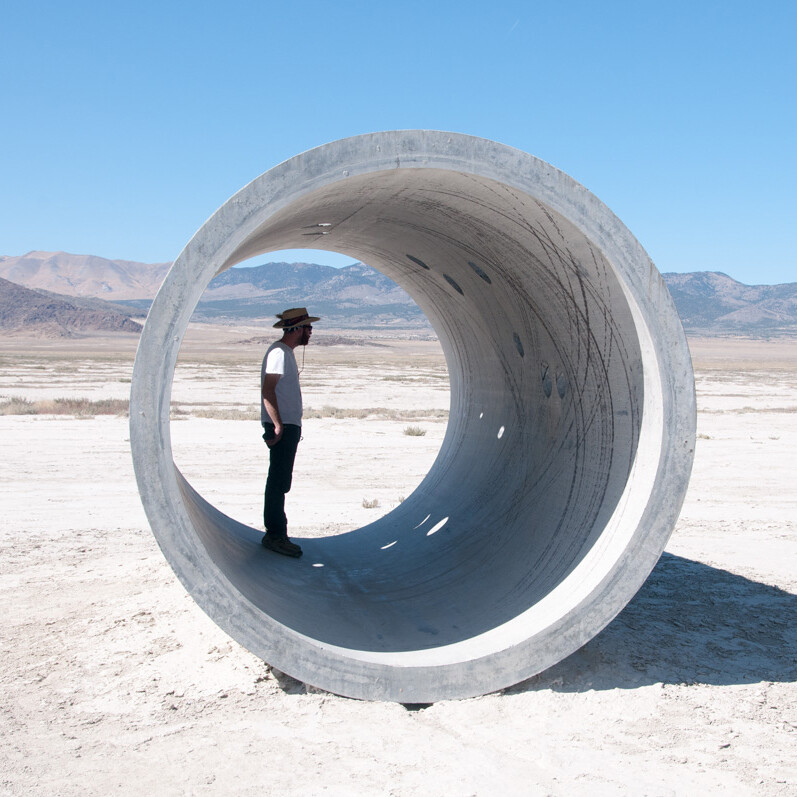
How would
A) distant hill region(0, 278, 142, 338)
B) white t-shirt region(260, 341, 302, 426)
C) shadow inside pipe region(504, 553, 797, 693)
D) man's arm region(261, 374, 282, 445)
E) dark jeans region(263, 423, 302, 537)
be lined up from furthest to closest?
distant hill region(0, 278, 142, 338) < dark jeans region(263, 423, 302, 537) < white t-shirt region(260, 341, 302, 426) < man's arm region(261, 374, 282, 445) < shadow inside pipe region(504, 553, 797, 693)

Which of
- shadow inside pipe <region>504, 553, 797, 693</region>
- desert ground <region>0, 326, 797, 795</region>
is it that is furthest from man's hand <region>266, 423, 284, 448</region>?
shadow inside pipe <region>504, 553, 797, 693</region>

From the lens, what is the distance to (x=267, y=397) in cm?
595

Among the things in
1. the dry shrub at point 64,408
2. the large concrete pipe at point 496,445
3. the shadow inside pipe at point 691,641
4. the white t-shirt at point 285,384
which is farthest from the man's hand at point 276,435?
the dry shrub at point 64,408

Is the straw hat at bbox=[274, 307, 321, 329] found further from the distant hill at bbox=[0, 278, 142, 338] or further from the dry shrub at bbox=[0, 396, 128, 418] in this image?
the distant hill at bbox=[0, 278, 142, 338]

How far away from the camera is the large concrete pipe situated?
4.10 m

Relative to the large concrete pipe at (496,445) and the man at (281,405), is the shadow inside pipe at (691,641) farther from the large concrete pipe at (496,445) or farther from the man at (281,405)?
the man at (281,405)

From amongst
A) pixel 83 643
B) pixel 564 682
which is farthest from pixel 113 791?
pixel 564 682

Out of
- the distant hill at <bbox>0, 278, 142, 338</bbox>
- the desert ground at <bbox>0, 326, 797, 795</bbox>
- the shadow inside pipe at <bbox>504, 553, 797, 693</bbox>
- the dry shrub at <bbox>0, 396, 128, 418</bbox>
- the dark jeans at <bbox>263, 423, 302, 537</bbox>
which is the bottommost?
the desert ground at <bbox>0, 326, 797, 795</bbox>

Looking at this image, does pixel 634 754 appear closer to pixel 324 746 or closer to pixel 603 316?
pixel 324 746

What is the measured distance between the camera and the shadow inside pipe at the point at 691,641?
16.2 feet

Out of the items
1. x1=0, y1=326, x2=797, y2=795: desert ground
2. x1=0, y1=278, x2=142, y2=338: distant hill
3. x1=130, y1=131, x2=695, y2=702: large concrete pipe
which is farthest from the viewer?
x1=0, y1=278, x2=142, y2=338: distant hill

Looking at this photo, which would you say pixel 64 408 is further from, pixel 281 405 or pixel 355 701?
pixel 355 701

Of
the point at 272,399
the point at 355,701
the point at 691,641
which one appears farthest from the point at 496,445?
the point at 355,701

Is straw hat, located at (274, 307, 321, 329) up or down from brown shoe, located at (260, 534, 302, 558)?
up
